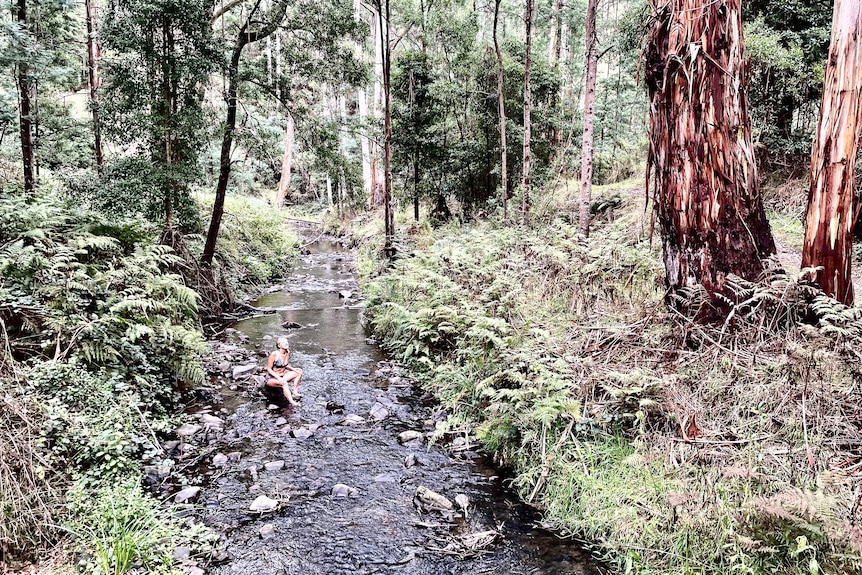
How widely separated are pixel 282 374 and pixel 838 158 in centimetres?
694

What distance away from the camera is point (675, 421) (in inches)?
170

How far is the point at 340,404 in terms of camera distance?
7090mm

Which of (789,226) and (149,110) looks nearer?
(149,110)

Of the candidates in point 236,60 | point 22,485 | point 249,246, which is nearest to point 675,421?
point 22,485

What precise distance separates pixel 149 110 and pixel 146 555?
8.83 m

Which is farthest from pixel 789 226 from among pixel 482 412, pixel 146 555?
pixel 146 555

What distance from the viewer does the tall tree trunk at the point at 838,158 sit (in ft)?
14.7

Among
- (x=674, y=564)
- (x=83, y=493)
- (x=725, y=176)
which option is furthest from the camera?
(x=725, y=176)

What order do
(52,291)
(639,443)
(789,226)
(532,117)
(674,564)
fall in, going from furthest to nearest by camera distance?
(532,117), (789,226), (52,291), (639,443), (674,564)

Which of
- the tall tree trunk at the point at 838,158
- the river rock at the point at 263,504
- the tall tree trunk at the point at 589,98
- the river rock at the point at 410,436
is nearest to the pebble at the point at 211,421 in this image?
the river rock at the point at 263,504

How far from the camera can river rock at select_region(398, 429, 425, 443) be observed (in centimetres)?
605

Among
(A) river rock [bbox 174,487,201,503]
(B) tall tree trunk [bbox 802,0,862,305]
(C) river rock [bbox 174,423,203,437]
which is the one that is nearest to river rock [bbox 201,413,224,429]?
(C) river rock [bbox 174,423,203,437]

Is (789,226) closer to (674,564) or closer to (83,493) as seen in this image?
(674,564)

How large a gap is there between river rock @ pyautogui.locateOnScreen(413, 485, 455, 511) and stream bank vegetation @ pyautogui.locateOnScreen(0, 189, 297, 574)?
1848 mm
